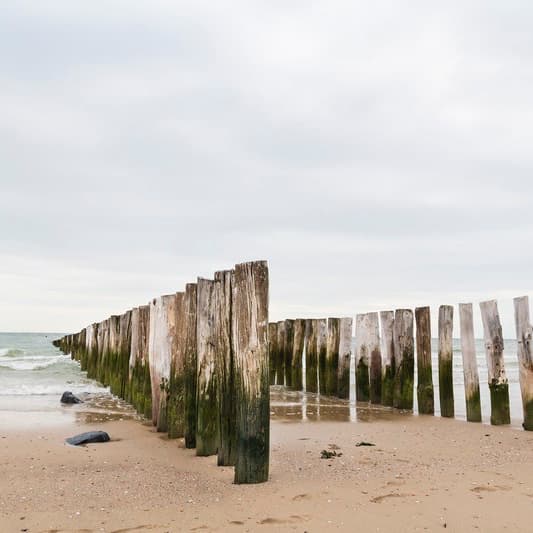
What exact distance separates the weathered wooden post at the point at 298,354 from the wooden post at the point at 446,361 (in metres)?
5.02

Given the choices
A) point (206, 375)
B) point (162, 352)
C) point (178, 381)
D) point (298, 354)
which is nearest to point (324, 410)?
point (162, 352)

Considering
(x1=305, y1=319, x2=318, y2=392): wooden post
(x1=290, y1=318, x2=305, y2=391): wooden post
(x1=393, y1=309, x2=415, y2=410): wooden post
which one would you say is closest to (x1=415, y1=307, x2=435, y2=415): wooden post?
(x1=393, y1=309, x2=415, y2=410): wooden post

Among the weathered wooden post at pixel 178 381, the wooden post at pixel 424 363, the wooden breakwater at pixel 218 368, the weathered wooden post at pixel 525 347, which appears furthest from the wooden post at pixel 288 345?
the weathered wooden post at pixel 178 381

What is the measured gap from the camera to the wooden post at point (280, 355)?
48.0 feet

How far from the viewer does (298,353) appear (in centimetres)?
1381

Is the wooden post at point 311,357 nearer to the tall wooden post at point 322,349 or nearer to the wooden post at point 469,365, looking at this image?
the tall wooden post at point 322,349

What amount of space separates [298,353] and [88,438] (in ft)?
25.1

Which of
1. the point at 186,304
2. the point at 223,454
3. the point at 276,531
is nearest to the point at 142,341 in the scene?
the point at 186,304

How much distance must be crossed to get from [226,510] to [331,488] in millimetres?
852

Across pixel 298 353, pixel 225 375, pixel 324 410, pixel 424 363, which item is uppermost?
pixel 298 353

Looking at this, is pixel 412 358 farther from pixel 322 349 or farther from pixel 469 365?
pixel 322 349

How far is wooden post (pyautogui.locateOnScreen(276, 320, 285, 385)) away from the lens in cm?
1464

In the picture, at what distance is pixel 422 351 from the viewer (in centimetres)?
920

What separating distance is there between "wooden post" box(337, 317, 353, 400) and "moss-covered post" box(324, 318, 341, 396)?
183mm
